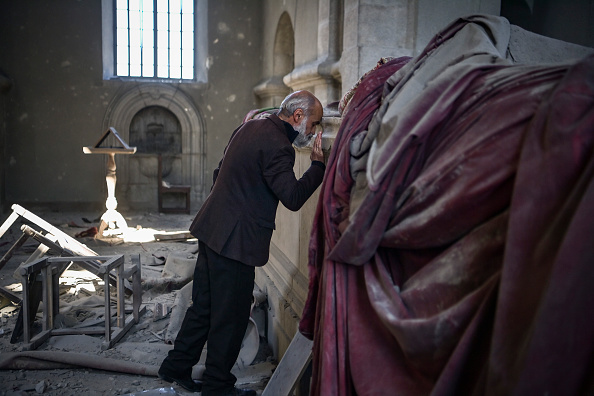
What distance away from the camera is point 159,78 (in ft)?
34.1

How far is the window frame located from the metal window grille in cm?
11

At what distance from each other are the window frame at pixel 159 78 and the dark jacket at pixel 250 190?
825 centimetres

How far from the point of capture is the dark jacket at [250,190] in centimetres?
254

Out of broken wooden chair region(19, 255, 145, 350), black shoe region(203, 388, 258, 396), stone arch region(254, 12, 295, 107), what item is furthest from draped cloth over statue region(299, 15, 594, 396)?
stone arch region(254, 12, 295, 107)

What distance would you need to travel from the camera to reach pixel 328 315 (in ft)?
5.37

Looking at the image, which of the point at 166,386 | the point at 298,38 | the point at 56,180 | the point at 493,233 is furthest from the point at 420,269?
the point at 56,180

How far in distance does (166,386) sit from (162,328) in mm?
1003

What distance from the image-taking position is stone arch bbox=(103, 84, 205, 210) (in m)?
9.96

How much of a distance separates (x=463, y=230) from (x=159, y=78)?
993 cm

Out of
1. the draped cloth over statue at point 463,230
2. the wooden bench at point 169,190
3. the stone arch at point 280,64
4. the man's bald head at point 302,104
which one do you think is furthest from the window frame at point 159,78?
the draped cloth over statue at point 463,230

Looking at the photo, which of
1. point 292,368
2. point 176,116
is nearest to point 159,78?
point 176,116

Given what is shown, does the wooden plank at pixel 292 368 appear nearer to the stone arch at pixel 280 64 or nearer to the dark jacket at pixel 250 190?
the dark jacket at pixel 250 190

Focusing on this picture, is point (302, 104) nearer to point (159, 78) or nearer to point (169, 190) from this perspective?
point (169, 190)

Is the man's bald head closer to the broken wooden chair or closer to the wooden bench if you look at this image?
the broken wooden chair
